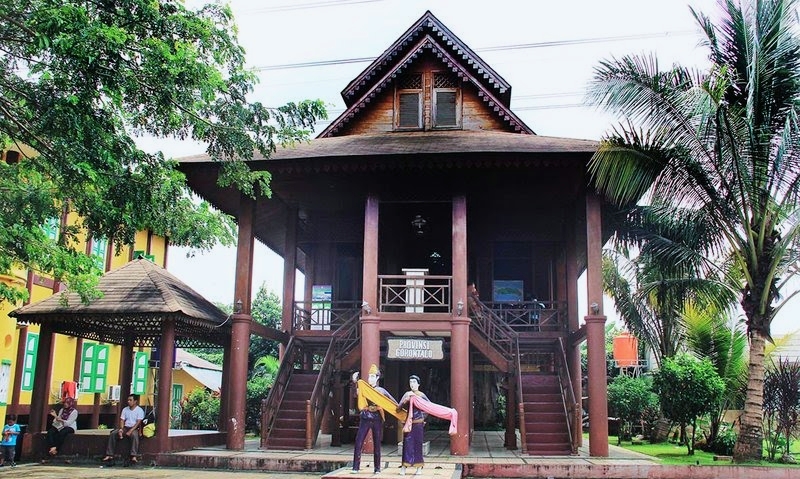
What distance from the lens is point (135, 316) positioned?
618 inches

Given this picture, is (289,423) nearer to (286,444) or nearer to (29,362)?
(286,444)

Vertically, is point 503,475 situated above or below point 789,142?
below

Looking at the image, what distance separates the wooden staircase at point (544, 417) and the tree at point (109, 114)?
27.0ft

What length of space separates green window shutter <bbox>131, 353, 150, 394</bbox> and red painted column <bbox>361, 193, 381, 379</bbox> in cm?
1197

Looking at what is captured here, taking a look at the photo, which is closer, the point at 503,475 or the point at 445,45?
the point at 503,475

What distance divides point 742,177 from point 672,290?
12.2 ft

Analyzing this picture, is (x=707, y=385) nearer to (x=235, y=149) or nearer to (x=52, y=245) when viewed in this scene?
(x=235, y=149)

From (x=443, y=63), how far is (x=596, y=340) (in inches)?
361

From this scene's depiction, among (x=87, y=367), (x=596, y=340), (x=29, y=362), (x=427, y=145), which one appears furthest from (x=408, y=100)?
(x=87, y=367)

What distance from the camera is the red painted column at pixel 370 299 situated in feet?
53.5

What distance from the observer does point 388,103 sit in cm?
2138

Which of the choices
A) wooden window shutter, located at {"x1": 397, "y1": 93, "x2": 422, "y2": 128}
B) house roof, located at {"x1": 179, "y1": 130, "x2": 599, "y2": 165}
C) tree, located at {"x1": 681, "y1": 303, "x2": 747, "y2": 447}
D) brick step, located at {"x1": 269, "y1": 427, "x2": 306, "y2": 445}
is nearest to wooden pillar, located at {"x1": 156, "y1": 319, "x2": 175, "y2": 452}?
brick step, located at {"x1": 269, "y1": 427, "x2": 306, "y2": 445}

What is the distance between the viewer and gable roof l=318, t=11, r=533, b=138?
68.0ft

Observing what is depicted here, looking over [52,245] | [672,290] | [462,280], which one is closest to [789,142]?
[672,290]
